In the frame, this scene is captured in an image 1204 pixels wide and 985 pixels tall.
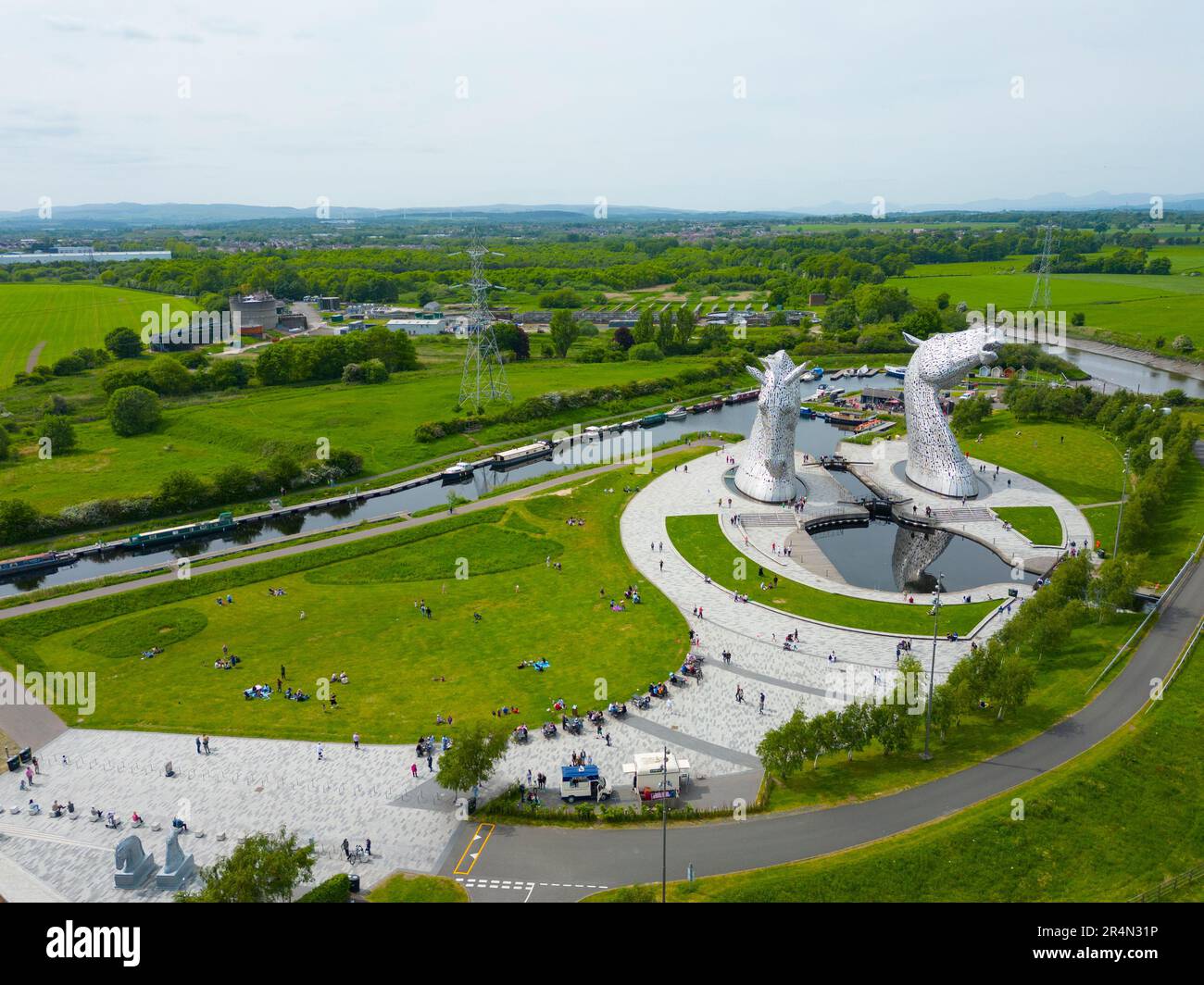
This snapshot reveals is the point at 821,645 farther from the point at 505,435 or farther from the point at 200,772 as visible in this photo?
the point at 505,435

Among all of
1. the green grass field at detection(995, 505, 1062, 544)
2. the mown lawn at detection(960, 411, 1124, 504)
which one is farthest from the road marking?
the mown lawn at detection(960, 411, 1124, 504)

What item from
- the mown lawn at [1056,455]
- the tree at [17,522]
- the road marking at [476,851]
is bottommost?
the road marking at [476,851]

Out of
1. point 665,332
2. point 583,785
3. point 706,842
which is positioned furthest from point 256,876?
point 665,332

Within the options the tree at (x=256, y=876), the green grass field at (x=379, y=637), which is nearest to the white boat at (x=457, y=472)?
the green grass field at (x=379, y=637)

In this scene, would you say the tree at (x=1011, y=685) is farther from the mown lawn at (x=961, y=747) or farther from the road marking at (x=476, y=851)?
the road marking at (x=476, y=851)

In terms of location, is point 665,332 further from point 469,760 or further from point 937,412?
point 469,760
